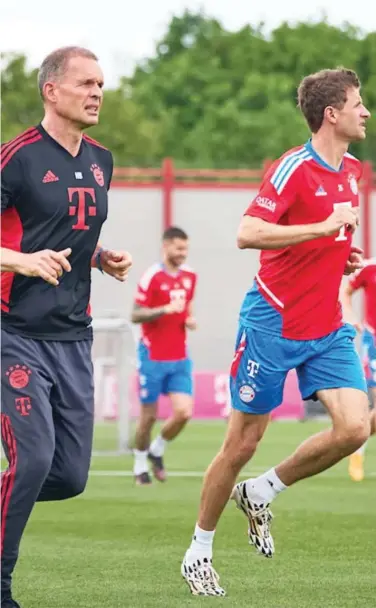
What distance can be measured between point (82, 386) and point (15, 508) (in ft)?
2.17

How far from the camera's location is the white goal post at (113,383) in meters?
16.7

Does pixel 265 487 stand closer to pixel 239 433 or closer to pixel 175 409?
pixel 239 433

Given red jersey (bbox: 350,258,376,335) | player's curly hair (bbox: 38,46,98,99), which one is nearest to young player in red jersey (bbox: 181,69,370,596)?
player's curly hair (bbox: 38,46,98,99)

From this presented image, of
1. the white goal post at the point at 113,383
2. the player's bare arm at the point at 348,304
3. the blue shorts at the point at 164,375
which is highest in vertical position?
the player's bare arm at the point at 348,304

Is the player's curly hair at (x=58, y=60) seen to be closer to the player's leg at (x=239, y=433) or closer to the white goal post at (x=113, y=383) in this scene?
the player's leg at (x=239, y=433)

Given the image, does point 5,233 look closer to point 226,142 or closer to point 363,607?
point 363,607

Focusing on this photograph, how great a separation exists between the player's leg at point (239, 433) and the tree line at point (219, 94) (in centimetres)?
4741

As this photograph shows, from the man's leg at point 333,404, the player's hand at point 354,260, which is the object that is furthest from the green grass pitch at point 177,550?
the player's hand at point 354,260

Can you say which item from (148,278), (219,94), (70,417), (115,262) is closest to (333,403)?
(115,262)

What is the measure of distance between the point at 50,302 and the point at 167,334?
7.73 metres

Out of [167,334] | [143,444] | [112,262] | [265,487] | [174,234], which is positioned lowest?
[143,444]

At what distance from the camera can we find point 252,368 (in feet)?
25.5

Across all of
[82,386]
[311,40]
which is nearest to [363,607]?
[82,386]

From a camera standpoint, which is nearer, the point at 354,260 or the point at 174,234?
the point at 354,260
